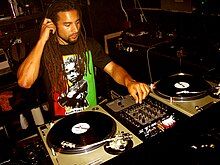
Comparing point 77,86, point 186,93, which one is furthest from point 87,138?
point 77,86

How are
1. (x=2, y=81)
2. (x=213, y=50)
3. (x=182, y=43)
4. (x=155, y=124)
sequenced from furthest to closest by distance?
1. (x=2, y=81)
2. (x=182, y=43)
3. (x=213, y=50)
4. (x=155, y=124)

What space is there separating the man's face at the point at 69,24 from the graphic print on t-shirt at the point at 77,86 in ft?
0.70

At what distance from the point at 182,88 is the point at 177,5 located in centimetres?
156

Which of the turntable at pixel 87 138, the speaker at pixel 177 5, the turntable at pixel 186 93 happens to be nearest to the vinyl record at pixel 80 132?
the turntable at pixel 87 138

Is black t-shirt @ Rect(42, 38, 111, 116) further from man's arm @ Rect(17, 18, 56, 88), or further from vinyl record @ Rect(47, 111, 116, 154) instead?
vinyl record @ Rect(47, 111, 116, 154)

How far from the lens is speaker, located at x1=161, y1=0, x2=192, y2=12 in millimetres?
2812

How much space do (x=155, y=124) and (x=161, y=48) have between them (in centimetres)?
205

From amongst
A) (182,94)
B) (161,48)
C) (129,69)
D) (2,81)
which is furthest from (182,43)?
(2,81)

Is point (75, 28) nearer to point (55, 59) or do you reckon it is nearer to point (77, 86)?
point (55, 59)

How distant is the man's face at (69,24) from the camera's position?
6.45 feet

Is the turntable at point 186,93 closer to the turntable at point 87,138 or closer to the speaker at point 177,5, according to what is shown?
the turntable at point 87,138

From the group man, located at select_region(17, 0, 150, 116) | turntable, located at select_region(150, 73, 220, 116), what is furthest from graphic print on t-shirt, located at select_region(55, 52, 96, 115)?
turntable, located at select_region(150, 73, 220, 116)

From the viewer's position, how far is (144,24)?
152 inches

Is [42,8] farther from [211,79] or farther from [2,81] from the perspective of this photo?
[211,79]
